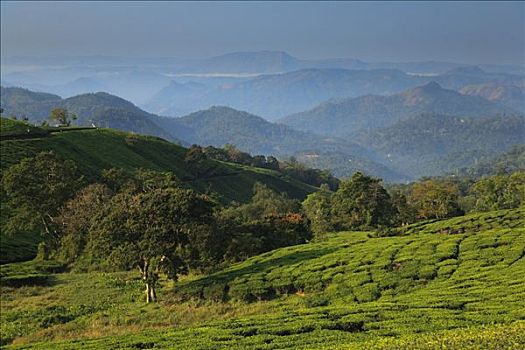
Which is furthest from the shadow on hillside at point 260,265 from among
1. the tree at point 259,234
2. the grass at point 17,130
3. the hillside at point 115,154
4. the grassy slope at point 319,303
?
→ the grass at point 17,130

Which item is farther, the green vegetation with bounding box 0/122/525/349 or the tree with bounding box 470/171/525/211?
the tree with bounding box 470/171/525/211

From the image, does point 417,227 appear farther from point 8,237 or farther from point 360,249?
point 8,237

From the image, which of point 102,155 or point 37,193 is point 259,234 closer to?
point 37,193

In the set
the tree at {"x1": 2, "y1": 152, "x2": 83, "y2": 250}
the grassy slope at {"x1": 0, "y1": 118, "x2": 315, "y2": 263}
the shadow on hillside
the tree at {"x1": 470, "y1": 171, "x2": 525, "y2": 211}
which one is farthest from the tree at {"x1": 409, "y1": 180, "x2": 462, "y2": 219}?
the tree at {"x1": 2, "y1": 152, "x2": 83, "y2": 250}

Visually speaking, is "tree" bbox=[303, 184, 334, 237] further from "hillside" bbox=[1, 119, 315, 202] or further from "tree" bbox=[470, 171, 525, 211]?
"hillside" bbox=[1, 119, 315, 202]

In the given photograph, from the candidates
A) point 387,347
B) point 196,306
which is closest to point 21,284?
point 196,306

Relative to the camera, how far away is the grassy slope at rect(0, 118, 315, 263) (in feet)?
383

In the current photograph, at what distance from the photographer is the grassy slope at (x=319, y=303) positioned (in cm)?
2391

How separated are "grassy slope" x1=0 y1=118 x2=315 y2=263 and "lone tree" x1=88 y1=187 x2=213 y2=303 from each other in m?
36.1

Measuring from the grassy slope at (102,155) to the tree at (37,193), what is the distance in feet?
12.0

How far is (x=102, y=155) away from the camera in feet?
500

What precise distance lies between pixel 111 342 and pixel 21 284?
3295 centimetres

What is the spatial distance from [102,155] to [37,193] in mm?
74052

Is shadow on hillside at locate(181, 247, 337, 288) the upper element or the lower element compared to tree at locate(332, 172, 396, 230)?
lower
